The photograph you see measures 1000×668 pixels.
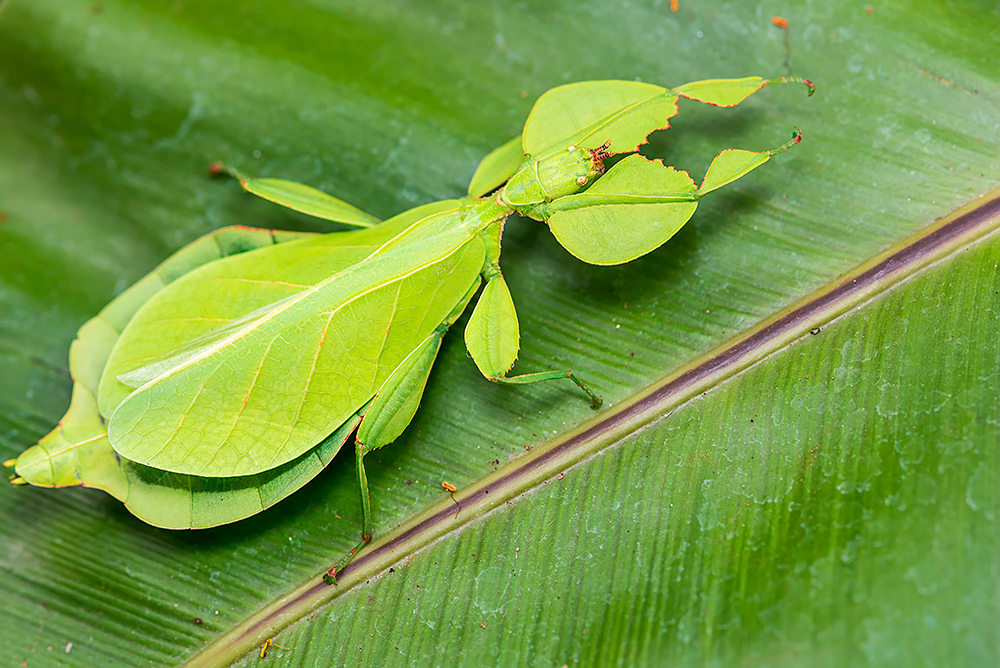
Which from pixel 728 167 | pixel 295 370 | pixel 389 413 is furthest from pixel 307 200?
pixel 728 167

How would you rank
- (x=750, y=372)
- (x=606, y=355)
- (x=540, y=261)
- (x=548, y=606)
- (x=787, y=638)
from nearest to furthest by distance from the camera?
(x=787, y=638)
(x=548, y=606)
(x=750, y=372)
(x=606, y=355)
(x=540, y=261)

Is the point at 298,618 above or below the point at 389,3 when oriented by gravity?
below

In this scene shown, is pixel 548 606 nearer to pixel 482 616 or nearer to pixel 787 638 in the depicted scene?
pixel 482 616

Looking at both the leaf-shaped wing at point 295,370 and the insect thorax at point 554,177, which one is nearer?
the leaf-shaped wing at point 295,370

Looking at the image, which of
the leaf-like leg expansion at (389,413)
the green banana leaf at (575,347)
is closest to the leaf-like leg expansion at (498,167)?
the green banana leaf at (575,347)

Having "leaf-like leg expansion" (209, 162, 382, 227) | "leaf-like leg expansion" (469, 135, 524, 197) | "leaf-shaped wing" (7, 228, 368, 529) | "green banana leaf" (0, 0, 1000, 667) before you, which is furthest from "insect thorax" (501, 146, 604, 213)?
"leaf-shaped wing" (7, 228, 368, 529)

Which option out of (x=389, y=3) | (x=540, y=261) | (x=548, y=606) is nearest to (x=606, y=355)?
(x=540, y=261)

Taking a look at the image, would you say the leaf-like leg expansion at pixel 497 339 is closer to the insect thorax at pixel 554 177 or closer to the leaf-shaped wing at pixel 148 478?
the insect thorax at pixel 554 177

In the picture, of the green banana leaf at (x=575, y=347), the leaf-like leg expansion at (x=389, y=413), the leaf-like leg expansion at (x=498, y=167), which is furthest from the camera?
the leaf-like leg expansion at (x=498, y=167)
